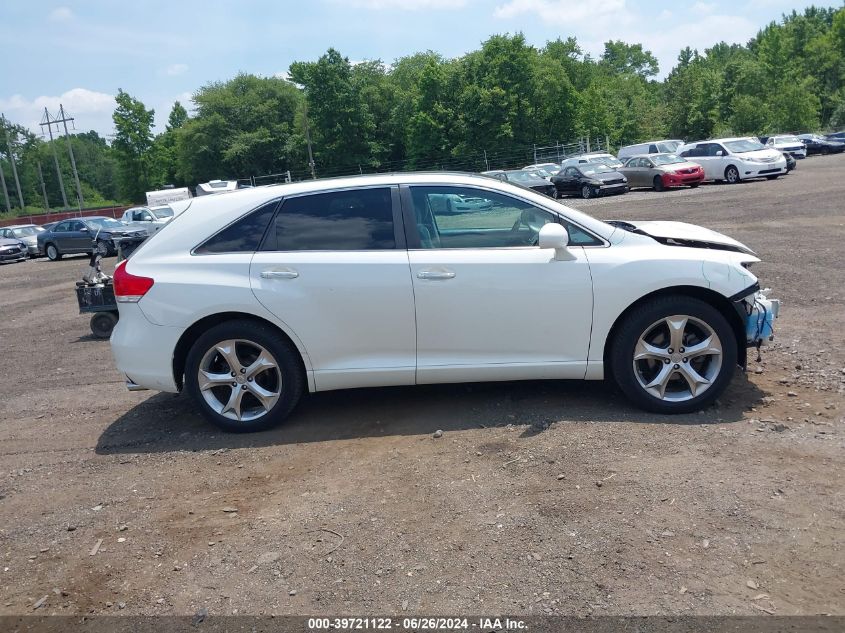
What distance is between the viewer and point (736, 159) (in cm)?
2800

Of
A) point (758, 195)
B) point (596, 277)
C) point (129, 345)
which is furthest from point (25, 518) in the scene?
point (758, 195)

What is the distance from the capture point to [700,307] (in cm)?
477

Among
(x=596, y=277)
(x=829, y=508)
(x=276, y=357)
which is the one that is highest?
(x=596, y=277)

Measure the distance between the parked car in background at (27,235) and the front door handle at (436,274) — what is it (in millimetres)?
30034

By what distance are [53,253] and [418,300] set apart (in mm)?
27565

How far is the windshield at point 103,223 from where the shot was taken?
2656cm

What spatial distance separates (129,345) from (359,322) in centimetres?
170

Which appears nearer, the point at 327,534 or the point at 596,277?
the point at 327,534

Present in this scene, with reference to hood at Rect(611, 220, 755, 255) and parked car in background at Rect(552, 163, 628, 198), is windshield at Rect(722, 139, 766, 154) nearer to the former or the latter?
parked car in background at Rect(552, 163, 628, 198)

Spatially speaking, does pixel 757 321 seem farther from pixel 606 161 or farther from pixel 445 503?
pixel 606 161

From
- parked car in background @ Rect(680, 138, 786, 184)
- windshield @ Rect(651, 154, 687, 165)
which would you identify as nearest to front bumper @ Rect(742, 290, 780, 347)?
parked car in background @ Rect(680, 138, 786, 184)

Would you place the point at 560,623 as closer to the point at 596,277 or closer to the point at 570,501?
the point at 570,501

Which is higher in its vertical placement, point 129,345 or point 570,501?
A: point 129,345

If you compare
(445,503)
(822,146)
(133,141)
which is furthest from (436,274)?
(133,141)
